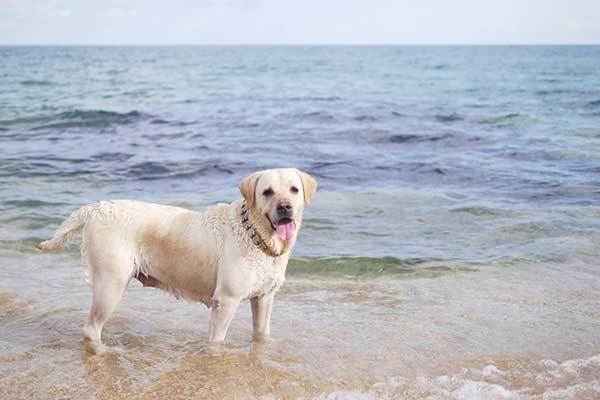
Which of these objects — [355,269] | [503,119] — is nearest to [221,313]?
[355,269]

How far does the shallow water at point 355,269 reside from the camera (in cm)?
490

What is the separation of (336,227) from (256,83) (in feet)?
119

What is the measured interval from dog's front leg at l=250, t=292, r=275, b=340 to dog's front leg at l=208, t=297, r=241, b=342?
1.15ft

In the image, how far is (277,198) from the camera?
15.4 feet

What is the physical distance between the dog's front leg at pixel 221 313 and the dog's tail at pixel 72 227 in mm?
1242

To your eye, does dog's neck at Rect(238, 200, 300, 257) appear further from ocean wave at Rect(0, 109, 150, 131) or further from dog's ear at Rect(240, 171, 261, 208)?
ocean wave at Rect(0, 109, 150, 131)

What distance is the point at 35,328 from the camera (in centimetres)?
588

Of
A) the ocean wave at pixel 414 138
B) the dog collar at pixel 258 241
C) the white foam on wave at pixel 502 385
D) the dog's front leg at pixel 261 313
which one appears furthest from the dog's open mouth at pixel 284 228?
the ocean wave at pixel 414 138

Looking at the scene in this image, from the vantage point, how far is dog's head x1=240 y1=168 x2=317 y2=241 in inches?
185

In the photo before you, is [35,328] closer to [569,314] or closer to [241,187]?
[241,187]

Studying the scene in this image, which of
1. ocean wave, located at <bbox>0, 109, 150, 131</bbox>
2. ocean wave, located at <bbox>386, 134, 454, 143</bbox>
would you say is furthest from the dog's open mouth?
ocean wave, located at <bbox>0, 109, 150, 131</bbox>

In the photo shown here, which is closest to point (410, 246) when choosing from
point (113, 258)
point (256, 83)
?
point (113, 258)

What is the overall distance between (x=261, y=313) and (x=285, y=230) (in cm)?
95

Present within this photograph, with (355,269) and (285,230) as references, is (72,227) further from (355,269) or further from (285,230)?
(355,269)
